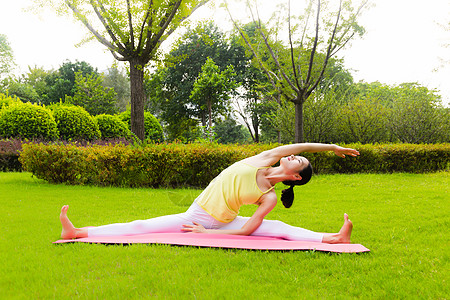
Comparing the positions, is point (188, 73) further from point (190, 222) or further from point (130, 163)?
point (190, 222)

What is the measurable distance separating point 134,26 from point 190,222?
976 centimetres

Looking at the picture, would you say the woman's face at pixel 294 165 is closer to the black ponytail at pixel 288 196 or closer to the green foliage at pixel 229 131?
the black ponytail at pixel 288 196

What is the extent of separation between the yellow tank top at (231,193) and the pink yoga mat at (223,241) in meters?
0.29

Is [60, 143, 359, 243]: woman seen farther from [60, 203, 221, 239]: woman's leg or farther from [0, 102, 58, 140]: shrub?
[0, 102, 58, 140]: shrub

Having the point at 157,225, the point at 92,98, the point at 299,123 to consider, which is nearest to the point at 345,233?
the point at 157,225

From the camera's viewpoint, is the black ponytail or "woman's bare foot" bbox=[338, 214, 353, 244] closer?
"woman's bare foot" bbox=[338, 214, 353, 244]

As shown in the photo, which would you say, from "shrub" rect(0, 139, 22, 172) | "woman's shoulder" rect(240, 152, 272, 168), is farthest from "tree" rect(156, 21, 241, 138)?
"woman's shoulder" rect(240, 152, 272, 168)

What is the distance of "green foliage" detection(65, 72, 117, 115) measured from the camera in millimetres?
34094

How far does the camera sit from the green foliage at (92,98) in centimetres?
3409

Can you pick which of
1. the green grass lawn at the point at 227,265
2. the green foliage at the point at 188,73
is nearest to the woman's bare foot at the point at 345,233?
the green grass lawn at the point at 227,265

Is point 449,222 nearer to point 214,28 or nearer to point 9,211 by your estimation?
point 9,211

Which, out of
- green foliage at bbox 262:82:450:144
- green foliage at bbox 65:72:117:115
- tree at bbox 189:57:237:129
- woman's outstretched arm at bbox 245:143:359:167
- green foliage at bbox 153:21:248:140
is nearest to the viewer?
woman's outstretched arm at bbox 245:143:359:167

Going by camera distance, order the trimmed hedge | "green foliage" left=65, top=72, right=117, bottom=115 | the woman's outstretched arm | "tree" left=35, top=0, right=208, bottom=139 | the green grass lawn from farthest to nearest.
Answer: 1. "green foliage" left=65, top=72, right=117, bottom=115
2. "tree" left=35, top=0, right=208, bottom=139
3. the trimmed hedge
4. the woman's outstretched arm
5. the green grass lawn

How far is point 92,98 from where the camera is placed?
1335 inches
